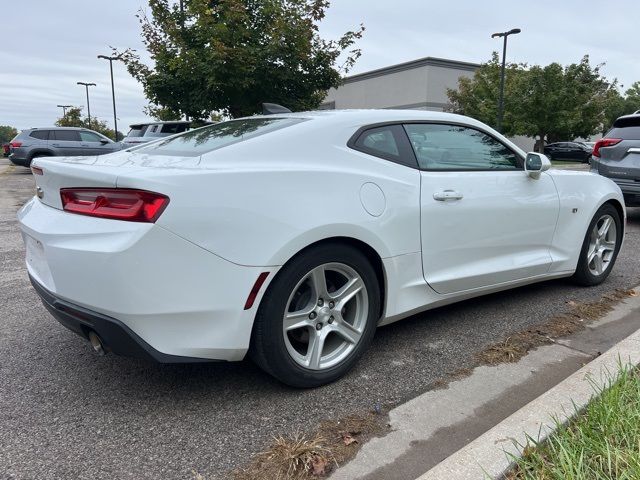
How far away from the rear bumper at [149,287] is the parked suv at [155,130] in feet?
45.7

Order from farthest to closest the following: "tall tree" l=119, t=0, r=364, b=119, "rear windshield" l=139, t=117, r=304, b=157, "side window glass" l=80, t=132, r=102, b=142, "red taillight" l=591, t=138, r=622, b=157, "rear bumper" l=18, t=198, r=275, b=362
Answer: "side window glass" l=80, t=132, r=102, b=142
"tall tree" l=119, t=0, r=364, b=119
"red taillight" l=591, t=138, r=622, b=157
"rear windshield" l=139, t=117, r=304, b=157
"rear bumper" l=18, t=198, r=275, b=362

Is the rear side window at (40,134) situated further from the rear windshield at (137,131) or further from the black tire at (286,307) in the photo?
the black tire at (286,307)

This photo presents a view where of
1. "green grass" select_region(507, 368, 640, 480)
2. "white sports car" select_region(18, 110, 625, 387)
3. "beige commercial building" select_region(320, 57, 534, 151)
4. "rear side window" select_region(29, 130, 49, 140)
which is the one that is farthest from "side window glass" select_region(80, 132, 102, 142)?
"green grass" select_region(507, 368, 640, 480)

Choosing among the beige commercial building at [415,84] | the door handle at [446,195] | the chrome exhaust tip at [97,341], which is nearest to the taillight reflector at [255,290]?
the chrome exhaust tip at [97,341]

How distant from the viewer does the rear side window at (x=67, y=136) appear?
59.8 ft

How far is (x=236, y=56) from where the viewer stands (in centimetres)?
1212

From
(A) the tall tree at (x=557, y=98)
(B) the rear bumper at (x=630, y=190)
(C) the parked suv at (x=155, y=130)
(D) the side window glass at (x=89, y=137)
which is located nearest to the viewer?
(B) the rear bumper at (x=630, y=190)

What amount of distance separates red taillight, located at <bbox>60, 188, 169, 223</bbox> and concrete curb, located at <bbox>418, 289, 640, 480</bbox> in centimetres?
147

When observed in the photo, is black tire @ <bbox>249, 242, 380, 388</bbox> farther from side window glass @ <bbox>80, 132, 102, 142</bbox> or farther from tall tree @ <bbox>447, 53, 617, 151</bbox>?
tall tree @ <bbox>447, 53, 617, 151</bbox>

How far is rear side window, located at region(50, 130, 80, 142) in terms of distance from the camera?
18234mm

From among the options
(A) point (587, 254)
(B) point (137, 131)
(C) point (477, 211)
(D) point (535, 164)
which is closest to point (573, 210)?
(A) point (587, 254)

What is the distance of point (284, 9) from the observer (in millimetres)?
12852

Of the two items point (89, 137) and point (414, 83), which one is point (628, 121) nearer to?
point (89, 137)

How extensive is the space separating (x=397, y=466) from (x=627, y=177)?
6.89m
